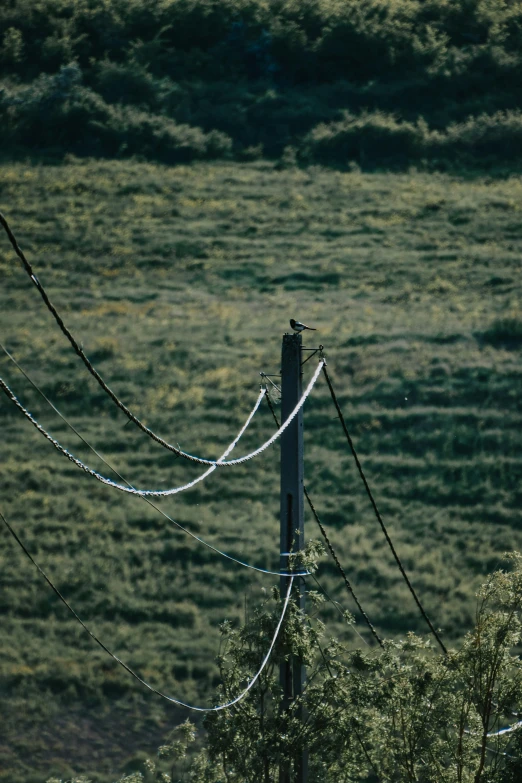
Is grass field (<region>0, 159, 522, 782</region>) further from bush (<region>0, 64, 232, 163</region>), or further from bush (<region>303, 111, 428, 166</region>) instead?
bush (<region>303, 111, 428, 166</region>)

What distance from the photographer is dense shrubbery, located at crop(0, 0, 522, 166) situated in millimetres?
62188

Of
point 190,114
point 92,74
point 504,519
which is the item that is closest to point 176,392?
point 504,519

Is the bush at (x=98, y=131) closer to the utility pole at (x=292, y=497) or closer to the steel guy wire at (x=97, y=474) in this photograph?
the steel guy wire at (x=97, y=474)

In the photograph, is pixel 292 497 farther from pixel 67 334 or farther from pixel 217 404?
pixel 217 404

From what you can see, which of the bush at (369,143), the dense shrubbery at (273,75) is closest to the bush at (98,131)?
the dense shrubbery at (273,75)

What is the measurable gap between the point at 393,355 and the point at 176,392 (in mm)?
8021

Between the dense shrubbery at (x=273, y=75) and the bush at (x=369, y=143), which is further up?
the dense shrubbery at (x=273, y=75)

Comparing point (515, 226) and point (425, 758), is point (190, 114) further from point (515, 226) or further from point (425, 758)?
point (425, 758)

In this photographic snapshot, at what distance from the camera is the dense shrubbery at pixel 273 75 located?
6219 centimetres

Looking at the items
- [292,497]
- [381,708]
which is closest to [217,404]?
[381,708]

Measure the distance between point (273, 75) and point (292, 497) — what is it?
62.7 meters

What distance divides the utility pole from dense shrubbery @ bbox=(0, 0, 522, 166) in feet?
170

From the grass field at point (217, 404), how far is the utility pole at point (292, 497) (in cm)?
350

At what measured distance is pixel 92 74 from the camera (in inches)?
2749
